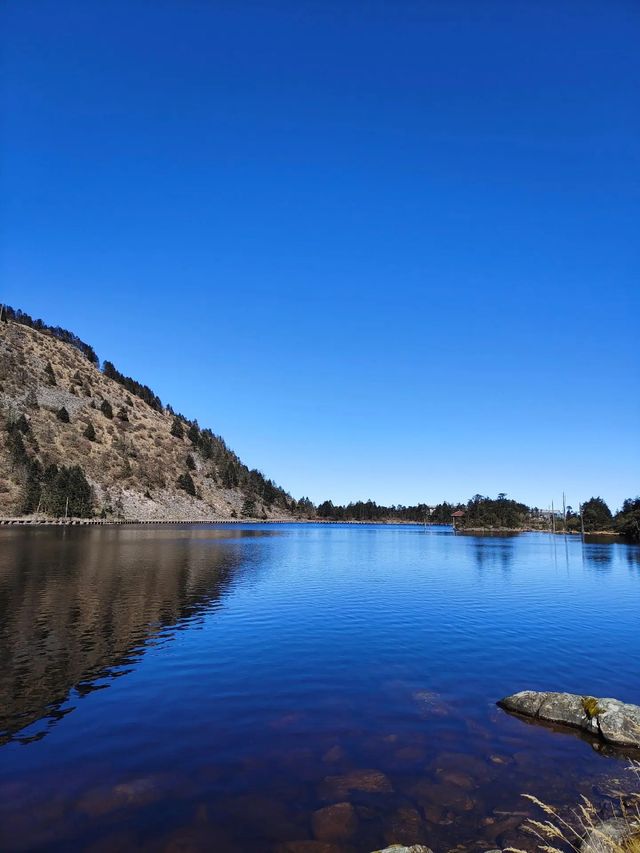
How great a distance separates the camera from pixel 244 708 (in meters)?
18.0

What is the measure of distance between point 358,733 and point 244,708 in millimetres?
4379

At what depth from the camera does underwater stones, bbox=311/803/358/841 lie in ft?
35.2

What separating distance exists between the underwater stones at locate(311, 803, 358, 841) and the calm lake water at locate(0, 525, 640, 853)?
1.9 inches

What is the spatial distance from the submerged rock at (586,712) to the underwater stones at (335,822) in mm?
9125

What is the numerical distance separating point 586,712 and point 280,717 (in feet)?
33.8

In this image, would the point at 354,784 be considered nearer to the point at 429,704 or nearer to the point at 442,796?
the point at 442,796

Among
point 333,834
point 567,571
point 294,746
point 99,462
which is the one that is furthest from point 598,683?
point 99,462

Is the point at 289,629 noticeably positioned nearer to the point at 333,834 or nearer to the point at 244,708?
the point at 244,708

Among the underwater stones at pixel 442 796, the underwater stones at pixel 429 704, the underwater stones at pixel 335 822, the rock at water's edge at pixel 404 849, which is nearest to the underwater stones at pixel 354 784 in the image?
the underwater stones at pixel 335 822

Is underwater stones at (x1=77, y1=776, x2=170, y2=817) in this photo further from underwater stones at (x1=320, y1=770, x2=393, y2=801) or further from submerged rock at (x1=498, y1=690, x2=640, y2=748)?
submerged rock at (x1=498, y1=690, x2=640, y2=748)

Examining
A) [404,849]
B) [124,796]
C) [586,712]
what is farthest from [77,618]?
[586,712]

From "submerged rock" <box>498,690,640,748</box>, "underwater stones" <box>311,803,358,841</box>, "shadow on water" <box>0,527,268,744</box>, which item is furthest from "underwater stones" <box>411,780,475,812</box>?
"shadow on water" <box>0,527,268,744</box>

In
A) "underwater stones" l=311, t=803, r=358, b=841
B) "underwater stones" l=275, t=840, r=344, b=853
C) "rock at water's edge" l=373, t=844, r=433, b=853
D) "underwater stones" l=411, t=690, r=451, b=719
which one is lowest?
"underwater stones" l=411, t=690, r=451, b=719

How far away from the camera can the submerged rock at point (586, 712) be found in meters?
16.0
